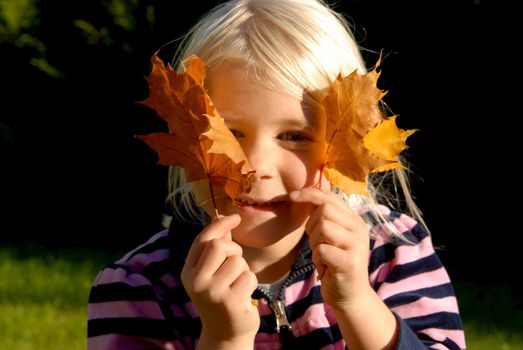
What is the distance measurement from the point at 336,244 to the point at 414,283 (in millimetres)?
561

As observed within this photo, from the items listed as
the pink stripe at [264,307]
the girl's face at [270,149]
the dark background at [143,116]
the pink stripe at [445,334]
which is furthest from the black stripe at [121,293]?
the dark background at [143,116]

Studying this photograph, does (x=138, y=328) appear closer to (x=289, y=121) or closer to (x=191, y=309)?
(x=191, y=309)

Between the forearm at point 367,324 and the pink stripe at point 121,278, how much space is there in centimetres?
56

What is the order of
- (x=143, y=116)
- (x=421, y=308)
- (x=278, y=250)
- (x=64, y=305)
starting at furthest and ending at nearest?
(x=143, y=116) → (x=64, y=305) → (x=421, y=308) → (x=278, y=250)

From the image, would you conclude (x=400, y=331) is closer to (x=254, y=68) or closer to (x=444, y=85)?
(x=254, y=68)

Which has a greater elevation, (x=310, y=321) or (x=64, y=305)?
(x=310, y=321)

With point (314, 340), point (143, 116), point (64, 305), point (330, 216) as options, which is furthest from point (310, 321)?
point (143, 116)

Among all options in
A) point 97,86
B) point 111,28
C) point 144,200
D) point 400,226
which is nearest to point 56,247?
point 144,200

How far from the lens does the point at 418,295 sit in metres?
2.14

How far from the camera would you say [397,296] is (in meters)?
2.12

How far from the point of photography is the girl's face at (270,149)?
5.74ft

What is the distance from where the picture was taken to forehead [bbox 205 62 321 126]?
1766mm

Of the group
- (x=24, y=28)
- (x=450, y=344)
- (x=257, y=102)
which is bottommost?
(x=24, y=28)

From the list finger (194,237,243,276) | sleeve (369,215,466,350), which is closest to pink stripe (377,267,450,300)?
sleeve (369,215,466,350)
